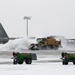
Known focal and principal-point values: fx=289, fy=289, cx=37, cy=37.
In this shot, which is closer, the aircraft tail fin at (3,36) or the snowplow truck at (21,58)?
the snowplow truck at (21,58)

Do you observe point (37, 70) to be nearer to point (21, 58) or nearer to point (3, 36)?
point (21, 58)

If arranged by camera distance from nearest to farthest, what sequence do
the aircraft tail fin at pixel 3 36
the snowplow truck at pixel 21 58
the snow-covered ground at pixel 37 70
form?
the snow-covered ground at pixel 37 70 < the snowplow truck at pixel 21 58 < the aircraft tail fin at pixel 3 36

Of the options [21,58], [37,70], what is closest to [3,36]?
[21,58]

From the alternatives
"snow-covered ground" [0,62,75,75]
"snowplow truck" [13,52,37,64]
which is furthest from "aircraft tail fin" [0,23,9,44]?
"snow-covered ground" [0,62,75,75]

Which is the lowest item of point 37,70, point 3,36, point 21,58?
point 3,36

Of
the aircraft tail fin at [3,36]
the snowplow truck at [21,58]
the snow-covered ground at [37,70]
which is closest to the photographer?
the snow-covered ground at [37,70]

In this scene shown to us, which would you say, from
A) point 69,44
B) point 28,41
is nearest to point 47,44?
→ point 28,41

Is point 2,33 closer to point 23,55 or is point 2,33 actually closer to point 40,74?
point 23,55

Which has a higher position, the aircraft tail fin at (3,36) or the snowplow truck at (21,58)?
the snowplow truck at (21,58)

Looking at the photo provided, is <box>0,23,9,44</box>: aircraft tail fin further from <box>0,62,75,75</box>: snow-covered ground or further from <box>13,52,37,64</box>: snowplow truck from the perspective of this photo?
<box>0,62,75,75</box>: snow-covered ground

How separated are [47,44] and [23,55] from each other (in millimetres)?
41569

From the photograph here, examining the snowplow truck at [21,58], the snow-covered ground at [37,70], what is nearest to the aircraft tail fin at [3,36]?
the snowplow truck at [21,58]

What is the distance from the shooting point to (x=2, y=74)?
1483 cm

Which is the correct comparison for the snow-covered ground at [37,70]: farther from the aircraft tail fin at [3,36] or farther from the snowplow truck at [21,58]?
the aircraft tail fin at [3,36]
